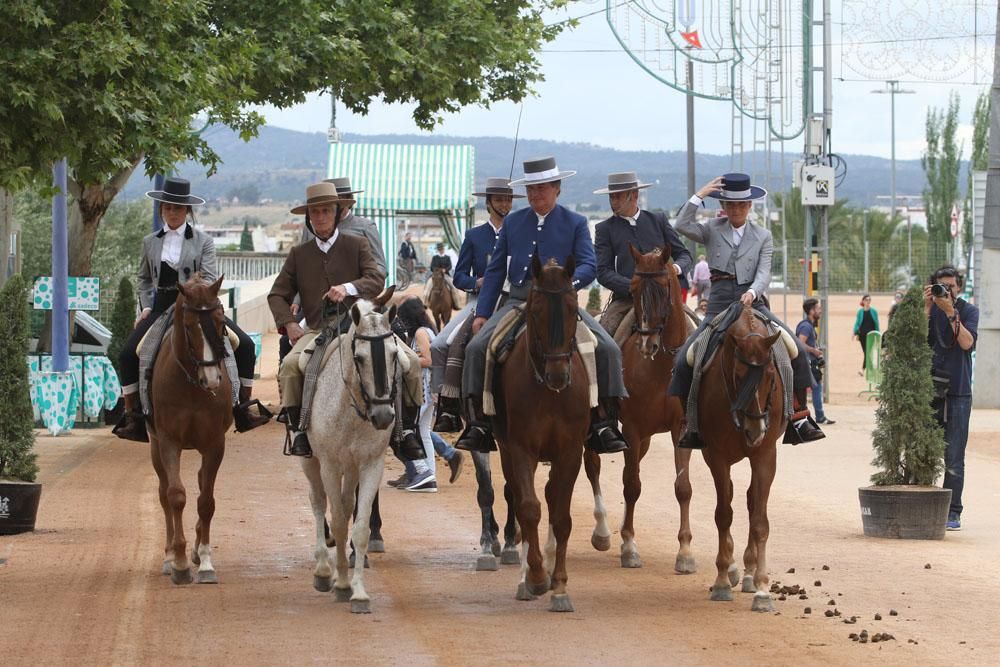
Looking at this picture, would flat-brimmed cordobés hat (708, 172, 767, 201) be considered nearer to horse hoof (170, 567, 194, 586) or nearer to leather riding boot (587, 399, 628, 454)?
leather riding boot (587, 399, 628, 454)

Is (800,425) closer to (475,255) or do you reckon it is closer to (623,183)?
(623,183)

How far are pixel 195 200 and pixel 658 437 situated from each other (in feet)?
51.4

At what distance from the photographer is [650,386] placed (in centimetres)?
1369

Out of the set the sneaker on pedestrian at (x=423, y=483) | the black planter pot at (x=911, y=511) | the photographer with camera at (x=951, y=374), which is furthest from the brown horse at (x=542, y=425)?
the sneaker on pedestrian at (x=423, y=483)

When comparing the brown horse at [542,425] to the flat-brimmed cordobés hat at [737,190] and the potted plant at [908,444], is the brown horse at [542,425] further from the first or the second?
the potted plant at [908,444]

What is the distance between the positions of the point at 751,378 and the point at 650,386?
6.74 ft

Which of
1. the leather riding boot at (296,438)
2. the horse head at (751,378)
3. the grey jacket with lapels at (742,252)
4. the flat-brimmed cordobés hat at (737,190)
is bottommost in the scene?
the leather riding boot at (296,438)

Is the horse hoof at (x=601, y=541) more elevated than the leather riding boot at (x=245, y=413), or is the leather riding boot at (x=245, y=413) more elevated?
the leather riding boot at (x=245, y=413)

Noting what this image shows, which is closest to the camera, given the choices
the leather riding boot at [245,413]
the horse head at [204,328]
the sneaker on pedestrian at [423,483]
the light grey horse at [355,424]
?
the light grey horse at [355,424]

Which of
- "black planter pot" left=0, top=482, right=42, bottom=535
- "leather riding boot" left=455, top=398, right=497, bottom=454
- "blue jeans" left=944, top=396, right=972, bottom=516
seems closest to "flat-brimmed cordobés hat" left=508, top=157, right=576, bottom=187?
"leather riding boot" left=455, top=398, right=497, bottom=454

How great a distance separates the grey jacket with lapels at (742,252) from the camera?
13.2 metres

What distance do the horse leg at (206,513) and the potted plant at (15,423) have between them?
3.01 m

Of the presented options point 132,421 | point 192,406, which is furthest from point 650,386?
point 132,421

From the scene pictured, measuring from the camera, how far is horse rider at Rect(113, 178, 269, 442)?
13547 millimetres
